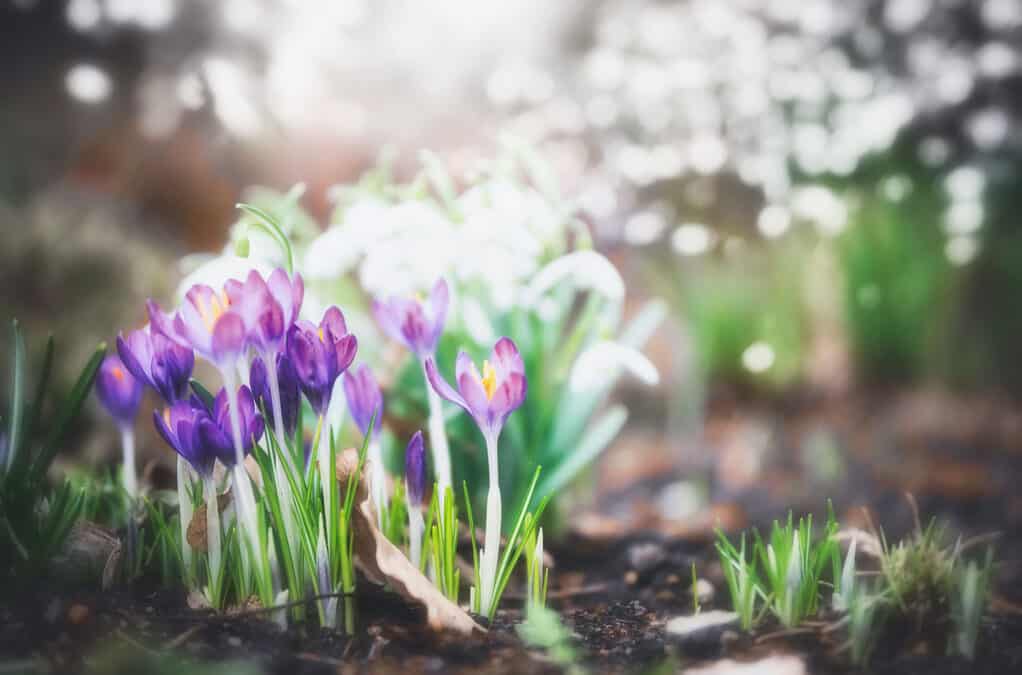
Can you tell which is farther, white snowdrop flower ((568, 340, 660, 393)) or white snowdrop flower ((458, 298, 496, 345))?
white snowdrop flower ((458, 298, 496, 345))

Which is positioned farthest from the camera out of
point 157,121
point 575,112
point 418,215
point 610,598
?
point 157,121

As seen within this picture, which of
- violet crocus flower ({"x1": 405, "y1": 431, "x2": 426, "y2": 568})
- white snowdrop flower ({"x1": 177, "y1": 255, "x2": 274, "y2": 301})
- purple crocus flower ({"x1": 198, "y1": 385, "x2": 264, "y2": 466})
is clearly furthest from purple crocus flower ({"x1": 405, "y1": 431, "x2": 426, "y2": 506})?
white snowdrop flower ({"x1": 177, "y1": 255, "x2": 274, "y2": 301})

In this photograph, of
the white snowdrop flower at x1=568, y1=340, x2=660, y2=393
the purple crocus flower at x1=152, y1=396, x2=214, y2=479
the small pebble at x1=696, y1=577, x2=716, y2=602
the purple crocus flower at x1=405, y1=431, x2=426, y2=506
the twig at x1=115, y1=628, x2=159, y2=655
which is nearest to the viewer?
the twig at x1=115, y1=628, x2=159, y2=655

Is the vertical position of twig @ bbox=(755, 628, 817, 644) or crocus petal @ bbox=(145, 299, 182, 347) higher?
crocus petal @ bbox=(145, 299, 182, 347)

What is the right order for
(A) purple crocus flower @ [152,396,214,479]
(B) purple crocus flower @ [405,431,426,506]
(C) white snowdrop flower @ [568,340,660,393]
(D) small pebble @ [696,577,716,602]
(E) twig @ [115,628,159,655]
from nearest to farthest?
(E) twig @ [115,628,159,655] → (A) purple crocus flower @ [152,396,214,479] → (B) purple crocus flower @ [405,431,426,506] → (C) white snowdrop flower @ [568,340,660,393] → (D) small pebble @ [696,577,716,602]

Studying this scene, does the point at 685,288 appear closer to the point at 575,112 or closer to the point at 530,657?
the point at 575,112

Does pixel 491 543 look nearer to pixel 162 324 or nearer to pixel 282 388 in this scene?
pixel 282 388

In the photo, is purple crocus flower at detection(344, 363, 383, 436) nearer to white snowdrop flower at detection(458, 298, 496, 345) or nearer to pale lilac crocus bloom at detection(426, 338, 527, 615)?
pale lilac crocus bloom at detection(426, 338, 527, 615)

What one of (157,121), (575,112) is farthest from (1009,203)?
(157,121)
